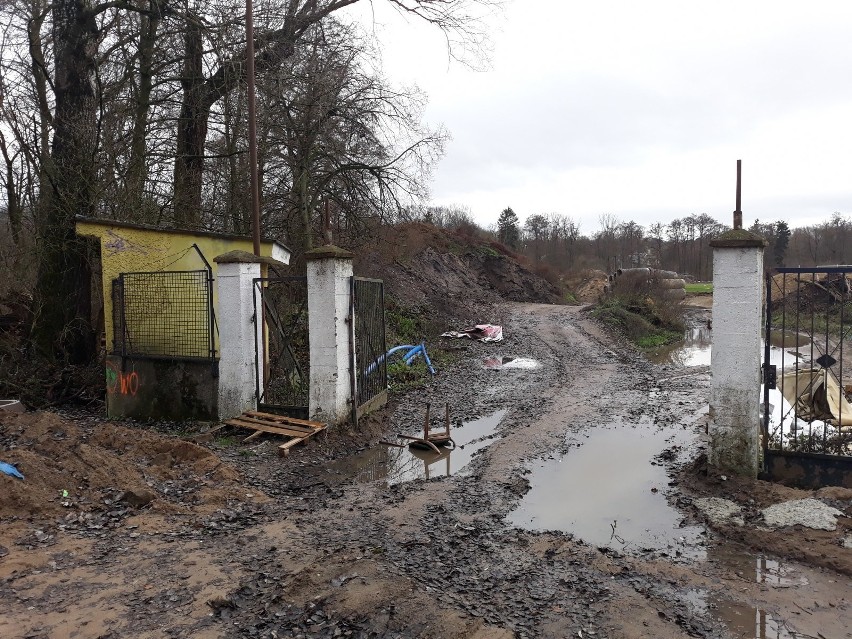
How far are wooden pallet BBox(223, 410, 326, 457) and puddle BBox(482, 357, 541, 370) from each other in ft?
28.1

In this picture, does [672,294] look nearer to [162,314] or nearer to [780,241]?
[162,314]

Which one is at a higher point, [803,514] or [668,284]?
[668,284]

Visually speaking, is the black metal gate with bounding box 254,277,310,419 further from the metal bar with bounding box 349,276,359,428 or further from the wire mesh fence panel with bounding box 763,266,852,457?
the wire mesh fence panel with bounding box 763,266,852,457

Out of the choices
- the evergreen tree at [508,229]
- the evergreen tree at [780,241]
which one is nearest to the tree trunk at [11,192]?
the evergreen tree at [508,229]

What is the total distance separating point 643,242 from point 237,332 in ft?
219

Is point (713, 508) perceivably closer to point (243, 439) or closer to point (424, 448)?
point (424, 448)

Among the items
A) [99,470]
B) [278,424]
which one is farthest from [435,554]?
[278,424]

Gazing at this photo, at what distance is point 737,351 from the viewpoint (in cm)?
634

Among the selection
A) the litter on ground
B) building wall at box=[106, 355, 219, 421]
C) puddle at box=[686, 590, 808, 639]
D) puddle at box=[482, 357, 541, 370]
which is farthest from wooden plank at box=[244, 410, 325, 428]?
the litter on ground

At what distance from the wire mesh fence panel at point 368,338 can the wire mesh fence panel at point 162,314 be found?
2.72m

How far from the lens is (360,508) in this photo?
605 cm

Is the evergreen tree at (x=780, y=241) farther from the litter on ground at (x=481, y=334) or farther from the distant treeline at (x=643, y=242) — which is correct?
the litter on ground at (x=481, y=334)

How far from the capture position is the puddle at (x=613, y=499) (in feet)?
17.8

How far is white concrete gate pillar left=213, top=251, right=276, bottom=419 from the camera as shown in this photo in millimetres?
8938
